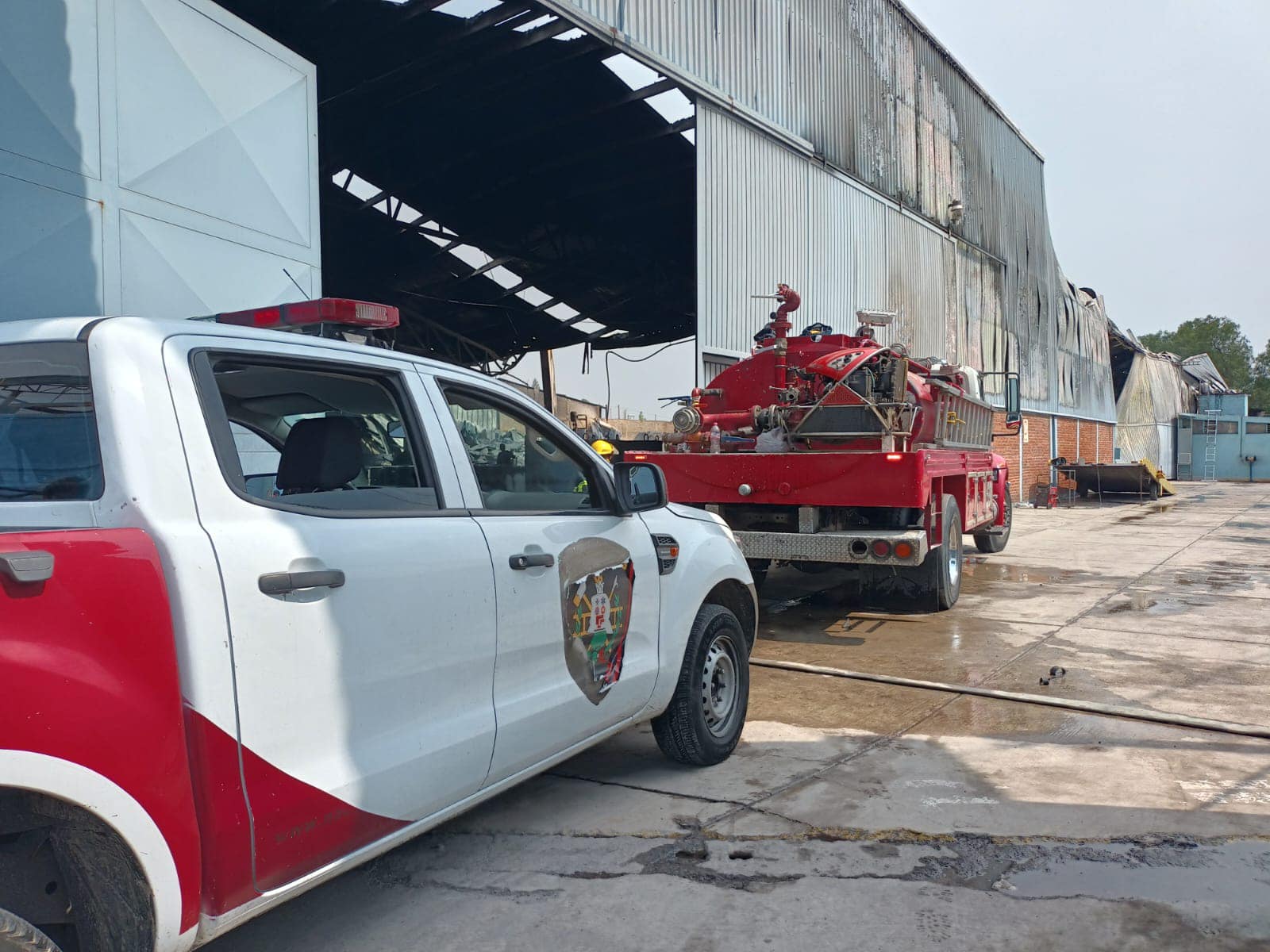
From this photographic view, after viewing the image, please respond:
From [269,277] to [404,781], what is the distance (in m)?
5.51

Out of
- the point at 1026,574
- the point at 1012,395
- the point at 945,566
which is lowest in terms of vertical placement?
the point at 1026,574

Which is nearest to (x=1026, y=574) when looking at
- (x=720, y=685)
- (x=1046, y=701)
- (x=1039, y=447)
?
(x=1046, y=701)

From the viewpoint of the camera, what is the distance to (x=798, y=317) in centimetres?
1443

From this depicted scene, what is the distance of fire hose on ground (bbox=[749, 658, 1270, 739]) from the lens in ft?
16.1

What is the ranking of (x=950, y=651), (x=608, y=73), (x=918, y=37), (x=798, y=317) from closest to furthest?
1. (x=950, y=651)
2. (x=608, y=73)
3. (x=798, y=317)
4. (x=918, y=37)

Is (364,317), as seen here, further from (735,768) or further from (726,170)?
(726,170)

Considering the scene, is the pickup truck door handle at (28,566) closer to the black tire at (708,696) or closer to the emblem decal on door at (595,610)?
the emblem decal on door at (595,610)

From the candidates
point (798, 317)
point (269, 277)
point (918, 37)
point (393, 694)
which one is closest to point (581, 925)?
point (393, 694)

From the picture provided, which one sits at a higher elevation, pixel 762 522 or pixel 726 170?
pixel 726 170

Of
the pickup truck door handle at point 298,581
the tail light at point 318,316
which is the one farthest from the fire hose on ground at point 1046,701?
the pickup truck door handle at point 298,581

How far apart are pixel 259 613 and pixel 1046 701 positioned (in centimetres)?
455

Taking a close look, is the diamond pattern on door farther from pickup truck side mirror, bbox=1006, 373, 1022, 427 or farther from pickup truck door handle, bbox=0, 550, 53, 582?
pickup truck side mirror, bbox=1006, 373, 1022, 427

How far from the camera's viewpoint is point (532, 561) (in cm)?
312

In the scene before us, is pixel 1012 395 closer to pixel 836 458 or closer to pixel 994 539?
pixel 994 539
